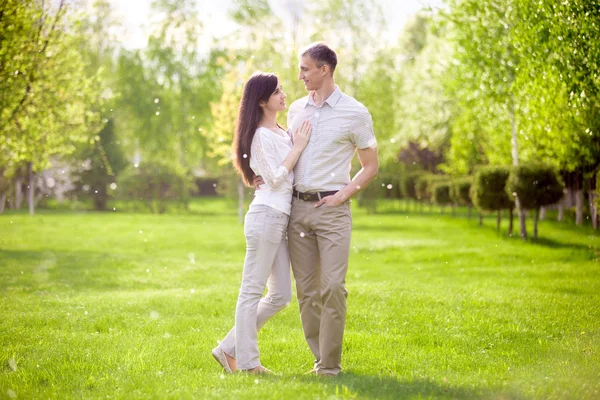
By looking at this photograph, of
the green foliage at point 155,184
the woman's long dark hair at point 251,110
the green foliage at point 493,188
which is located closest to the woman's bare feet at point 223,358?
the woman's long dark hair at point 251,110

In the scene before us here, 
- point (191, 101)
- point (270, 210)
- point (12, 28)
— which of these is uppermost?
point (191, 101)

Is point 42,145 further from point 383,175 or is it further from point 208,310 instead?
point 383,175

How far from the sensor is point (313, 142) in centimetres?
530

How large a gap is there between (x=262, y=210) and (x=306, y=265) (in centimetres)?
63

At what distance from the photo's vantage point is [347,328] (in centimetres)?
778

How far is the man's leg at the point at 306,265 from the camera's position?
17.5 feet

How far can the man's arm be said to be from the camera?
16.9 ft

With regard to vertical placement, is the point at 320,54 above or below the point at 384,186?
above

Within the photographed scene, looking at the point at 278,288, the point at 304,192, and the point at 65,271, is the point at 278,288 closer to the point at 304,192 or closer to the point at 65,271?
the point at 304,192

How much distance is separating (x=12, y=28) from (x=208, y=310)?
7872mm

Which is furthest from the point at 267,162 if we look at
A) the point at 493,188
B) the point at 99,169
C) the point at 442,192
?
the point at 99,169

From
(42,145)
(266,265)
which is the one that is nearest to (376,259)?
(42,145)

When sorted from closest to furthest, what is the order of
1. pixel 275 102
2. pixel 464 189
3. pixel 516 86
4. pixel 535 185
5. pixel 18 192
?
pixel 275 102 → pixel 516 86 → pixel 535 185 → pixel 464 189 → pixel 18 192

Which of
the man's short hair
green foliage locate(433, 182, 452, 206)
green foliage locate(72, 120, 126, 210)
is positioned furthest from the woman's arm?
green foliage locate(72, 120, 126, 210)
